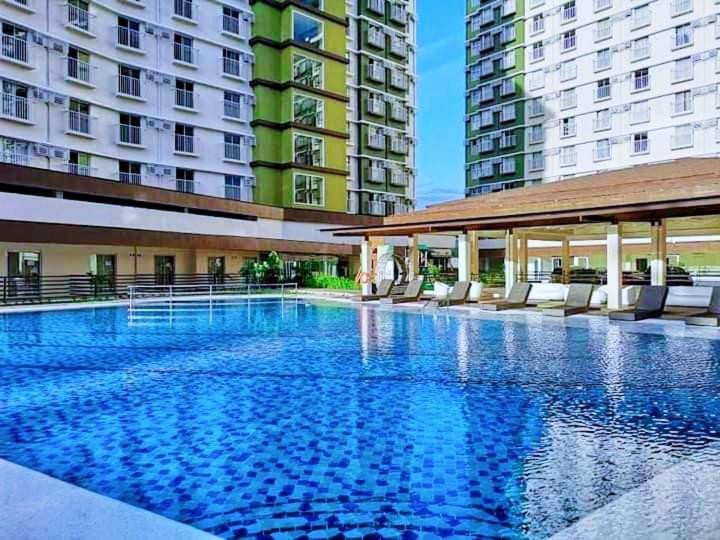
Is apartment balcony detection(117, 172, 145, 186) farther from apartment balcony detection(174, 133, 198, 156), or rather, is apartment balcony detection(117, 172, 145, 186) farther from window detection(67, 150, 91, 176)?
apartment balcony detection(174, 133, 198, 156)

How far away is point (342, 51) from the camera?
128ft

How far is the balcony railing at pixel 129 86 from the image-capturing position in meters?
29.8

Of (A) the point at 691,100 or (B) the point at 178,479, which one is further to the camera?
(A) the point at 691,100

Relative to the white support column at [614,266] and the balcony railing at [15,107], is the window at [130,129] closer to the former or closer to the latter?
the balcony railing at [15,107]

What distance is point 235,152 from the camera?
115 feet

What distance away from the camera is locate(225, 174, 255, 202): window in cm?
3472

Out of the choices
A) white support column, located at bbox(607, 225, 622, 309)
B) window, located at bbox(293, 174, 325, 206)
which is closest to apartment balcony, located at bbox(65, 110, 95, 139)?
window, located at bbox(293, 174, 325, 206)

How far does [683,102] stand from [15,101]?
128ft

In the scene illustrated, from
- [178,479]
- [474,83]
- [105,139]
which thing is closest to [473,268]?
[105,139]

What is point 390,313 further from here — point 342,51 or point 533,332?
point 342,51

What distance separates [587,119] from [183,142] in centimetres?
3018

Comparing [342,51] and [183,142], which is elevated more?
[342,51]

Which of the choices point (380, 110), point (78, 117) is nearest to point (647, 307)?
point (78, 117)

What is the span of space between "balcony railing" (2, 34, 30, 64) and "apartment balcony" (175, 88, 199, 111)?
8225mm
